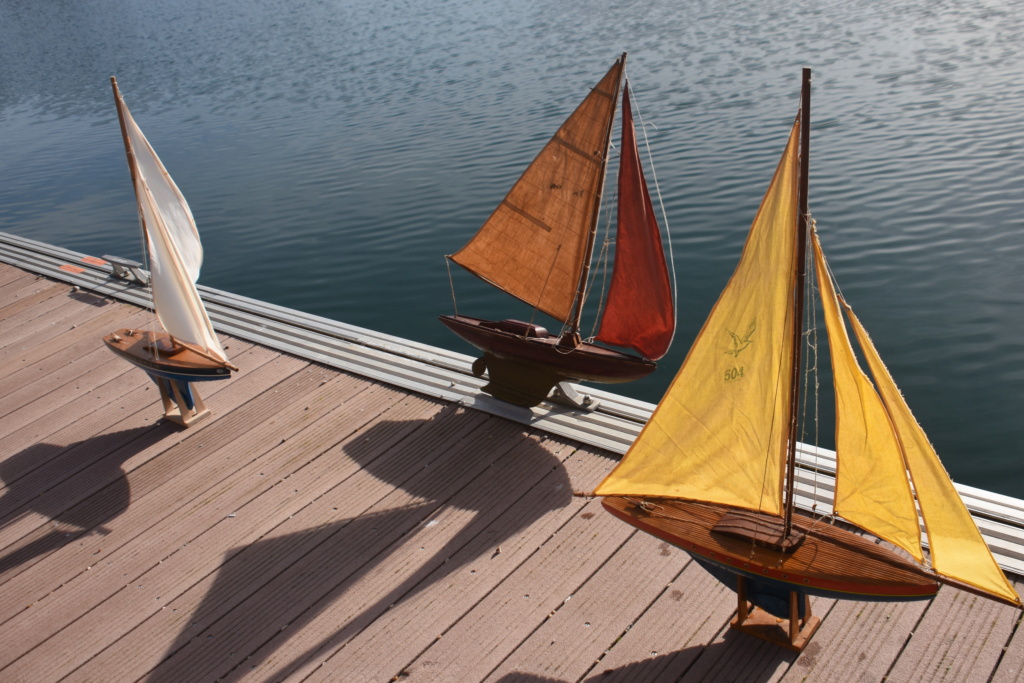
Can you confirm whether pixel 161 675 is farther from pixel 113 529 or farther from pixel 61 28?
pixel 61 28

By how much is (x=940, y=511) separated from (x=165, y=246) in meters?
6.24

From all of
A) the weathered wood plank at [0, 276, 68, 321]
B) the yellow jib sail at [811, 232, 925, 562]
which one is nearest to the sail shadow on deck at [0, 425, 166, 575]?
the weathered wood plank at [0, 276, 68, 321]

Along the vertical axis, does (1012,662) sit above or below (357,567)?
below

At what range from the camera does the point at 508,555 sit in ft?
20.0

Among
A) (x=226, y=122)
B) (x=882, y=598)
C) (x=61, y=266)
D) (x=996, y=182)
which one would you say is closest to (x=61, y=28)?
(x=226, y=122)

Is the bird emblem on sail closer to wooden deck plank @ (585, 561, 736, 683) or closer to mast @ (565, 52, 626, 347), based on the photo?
wooden deck plank @ (585, 561, 736, 683)

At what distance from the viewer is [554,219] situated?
768 cm

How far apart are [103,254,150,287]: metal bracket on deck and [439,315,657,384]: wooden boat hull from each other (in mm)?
5759

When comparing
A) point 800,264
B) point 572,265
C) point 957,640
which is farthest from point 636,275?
point 957,640

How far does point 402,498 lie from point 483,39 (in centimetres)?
2454

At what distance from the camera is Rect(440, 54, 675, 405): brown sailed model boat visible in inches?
272

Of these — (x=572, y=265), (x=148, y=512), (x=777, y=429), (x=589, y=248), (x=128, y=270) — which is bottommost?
(x=148, y=512)

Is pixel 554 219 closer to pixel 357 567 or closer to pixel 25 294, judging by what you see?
pixel 357 567

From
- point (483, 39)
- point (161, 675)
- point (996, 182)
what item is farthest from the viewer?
point (483, 39)
